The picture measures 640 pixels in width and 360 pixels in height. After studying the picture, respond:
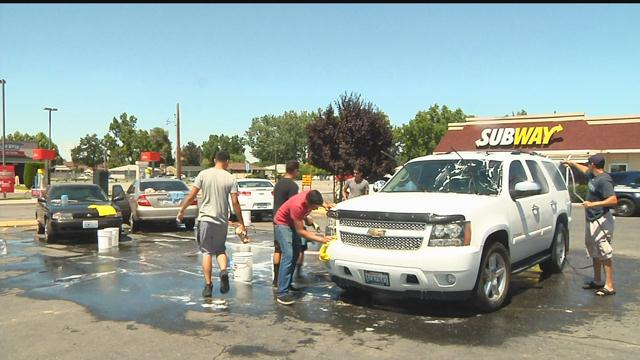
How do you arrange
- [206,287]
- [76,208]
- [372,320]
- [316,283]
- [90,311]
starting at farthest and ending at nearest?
[76,208] < [316,283] < [206,287] < [90,311] < [372,320]

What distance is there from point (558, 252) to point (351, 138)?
2168cm

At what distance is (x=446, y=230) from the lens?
19.4ft

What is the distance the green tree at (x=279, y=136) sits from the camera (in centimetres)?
11412

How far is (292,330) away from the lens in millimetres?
5746

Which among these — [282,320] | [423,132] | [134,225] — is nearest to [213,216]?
[282,320]

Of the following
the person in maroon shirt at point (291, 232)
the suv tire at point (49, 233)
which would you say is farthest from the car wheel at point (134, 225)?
the person in maroon shirt at point (291, 232)

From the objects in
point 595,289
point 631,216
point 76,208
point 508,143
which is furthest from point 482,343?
point 508,143

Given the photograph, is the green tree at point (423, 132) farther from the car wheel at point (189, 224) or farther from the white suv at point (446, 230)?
the white suv at point (446, 230)

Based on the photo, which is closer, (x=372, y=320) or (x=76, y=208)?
(x=372, y=320)

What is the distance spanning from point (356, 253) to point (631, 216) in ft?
57.7

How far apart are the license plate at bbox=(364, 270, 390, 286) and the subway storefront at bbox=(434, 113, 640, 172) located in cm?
2510

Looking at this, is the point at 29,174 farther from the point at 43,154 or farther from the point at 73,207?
the point at 73,207

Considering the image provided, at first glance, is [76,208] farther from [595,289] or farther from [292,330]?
[595,289]

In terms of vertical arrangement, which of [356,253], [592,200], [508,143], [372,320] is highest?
[508,143]
